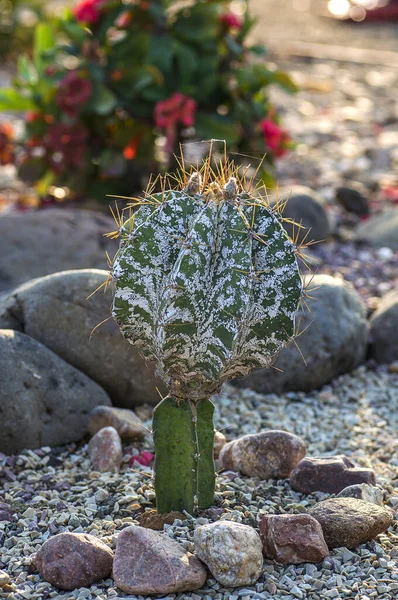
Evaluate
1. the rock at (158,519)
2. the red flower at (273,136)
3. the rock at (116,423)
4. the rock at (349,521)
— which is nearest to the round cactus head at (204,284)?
the rock at (158,519)

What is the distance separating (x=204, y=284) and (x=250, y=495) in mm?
913

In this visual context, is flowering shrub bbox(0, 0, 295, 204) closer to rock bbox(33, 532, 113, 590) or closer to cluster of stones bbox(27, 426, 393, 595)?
cluster of stones bbox(27, 426, 393, 595)

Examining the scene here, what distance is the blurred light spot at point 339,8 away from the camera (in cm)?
1640

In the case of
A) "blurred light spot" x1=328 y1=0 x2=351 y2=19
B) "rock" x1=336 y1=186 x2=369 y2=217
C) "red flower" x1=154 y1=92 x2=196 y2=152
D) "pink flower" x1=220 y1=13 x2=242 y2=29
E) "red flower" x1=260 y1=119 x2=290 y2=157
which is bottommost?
"rock" x1=336 y1=186 x2=369 y2=217

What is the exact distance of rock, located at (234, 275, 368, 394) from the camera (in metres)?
4.59

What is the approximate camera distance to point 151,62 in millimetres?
6012

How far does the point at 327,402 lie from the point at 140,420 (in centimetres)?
96

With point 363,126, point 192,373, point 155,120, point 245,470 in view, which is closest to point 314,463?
point 245,470

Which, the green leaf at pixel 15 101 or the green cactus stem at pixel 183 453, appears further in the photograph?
the green leaf at pixel 15 101

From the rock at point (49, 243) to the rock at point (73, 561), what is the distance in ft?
8.65

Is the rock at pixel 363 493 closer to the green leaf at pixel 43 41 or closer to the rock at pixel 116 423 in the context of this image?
the rock at pixel 116 423

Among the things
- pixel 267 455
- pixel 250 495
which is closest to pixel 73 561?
pixel 250 495

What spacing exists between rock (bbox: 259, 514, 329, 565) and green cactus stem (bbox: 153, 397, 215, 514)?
0.31 meters

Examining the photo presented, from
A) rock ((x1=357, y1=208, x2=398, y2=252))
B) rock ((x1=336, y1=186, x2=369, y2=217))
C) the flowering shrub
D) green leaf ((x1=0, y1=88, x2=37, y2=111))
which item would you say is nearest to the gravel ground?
rock ((x1=357, y1=208, x2=398, y2=252))
